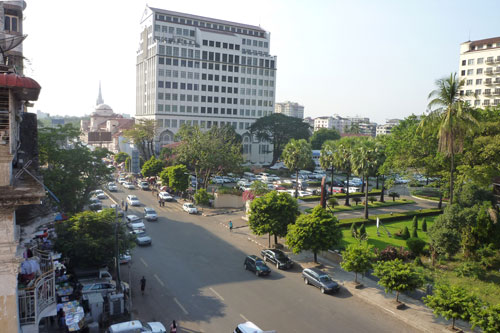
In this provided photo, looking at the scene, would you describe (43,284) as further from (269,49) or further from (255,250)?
(269,49)

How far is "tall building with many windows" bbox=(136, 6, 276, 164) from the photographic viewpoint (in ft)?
302

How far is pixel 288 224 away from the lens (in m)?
31.8

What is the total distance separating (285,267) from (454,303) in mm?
12779

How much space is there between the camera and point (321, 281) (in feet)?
83.7

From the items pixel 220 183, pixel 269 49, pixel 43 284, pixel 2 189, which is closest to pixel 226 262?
pixel 43 284

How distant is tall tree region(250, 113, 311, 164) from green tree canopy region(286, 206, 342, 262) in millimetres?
63726

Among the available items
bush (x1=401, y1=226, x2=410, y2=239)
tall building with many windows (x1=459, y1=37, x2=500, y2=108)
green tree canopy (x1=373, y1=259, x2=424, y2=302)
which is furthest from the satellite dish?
tall building with many windows (x1=459, y1=37, x2=500, y2=108)

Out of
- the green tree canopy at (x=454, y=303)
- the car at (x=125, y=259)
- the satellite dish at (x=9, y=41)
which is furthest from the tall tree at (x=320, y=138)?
the satellite dish at (x=9, y=41)

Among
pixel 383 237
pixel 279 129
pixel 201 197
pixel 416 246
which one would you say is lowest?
pixel 383 237

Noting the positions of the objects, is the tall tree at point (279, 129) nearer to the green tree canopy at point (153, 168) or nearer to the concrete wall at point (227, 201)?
the green tree canopy at point (153, 168)

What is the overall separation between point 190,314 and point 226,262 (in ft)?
28.5

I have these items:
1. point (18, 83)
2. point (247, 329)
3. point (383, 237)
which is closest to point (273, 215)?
point (383, 237)

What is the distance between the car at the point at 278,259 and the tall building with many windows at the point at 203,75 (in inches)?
2367

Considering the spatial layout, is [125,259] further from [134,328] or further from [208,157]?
[208,157]
